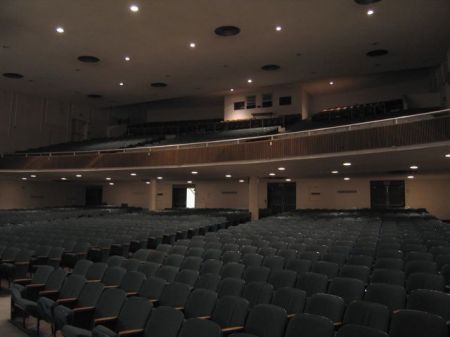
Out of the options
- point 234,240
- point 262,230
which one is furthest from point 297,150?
point 234,240

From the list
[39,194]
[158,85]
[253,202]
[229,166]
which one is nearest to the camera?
[229,166]

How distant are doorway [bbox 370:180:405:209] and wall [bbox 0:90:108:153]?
1800 cm

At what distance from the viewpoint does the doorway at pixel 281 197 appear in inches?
822

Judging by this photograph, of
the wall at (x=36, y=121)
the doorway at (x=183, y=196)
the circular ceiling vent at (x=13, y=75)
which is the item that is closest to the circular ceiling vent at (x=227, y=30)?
the circular ceiling vent at (x=13, y=75)

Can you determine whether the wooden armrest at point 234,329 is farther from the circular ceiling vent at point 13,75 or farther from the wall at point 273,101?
the wall at point 273,101

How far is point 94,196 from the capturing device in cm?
2653

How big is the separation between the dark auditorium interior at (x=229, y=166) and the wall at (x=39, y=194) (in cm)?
9

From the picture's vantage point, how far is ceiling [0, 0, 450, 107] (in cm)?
1109

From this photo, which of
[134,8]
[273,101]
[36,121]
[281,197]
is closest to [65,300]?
[134,8]

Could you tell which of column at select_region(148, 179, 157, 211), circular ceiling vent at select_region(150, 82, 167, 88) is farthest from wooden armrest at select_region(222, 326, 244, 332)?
circular ceiling vent at select_region(150, 82, 167, 88)

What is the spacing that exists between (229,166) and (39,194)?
1468cm

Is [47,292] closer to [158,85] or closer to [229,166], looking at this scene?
[229,166]

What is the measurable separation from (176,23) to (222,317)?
34.3ft

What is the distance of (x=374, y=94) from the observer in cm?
2059
